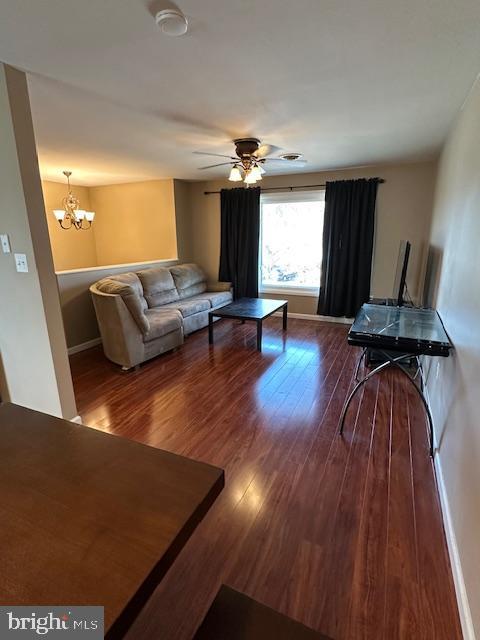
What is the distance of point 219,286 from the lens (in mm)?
5664

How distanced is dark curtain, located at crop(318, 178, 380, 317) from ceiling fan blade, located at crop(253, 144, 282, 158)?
145 cm

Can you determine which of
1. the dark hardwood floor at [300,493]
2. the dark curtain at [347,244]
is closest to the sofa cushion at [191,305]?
the dark hardwood floor at [300,493]

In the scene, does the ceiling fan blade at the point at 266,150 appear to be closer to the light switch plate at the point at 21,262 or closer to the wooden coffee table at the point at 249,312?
the wooden coffee table at the point at 249,312

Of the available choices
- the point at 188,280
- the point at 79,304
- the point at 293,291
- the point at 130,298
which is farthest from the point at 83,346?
the point at 293,291

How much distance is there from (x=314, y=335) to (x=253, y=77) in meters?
3.28

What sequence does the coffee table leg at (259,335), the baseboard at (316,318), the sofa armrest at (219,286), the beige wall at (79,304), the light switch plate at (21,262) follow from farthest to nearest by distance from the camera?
the sofa armrest at (219,286) → the baseboard at (316,318) → the coffee table leg at (259,335) → the beige wall at (79,304) → the light switch plate at (21,262)

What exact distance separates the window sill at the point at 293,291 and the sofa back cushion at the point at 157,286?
1677 millimetres

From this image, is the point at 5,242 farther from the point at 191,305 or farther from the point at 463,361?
the point at 463,361

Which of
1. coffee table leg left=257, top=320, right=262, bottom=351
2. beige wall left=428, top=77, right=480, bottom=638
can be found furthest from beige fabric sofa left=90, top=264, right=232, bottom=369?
beige wall left=428, top=77, right=480, bottom=638

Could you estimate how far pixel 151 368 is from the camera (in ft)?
11.5

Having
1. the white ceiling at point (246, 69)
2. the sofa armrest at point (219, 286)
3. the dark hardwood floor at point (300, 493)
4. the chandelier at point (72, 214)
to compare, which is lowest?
the dark hardwood floor at point (300, 493)

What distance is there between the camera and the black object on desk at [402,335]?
1.90 meters

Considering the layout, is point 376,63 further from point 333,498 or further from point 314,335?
point 314,335

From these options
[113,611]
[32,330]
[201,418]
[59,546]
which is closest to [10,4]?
[32,330]
